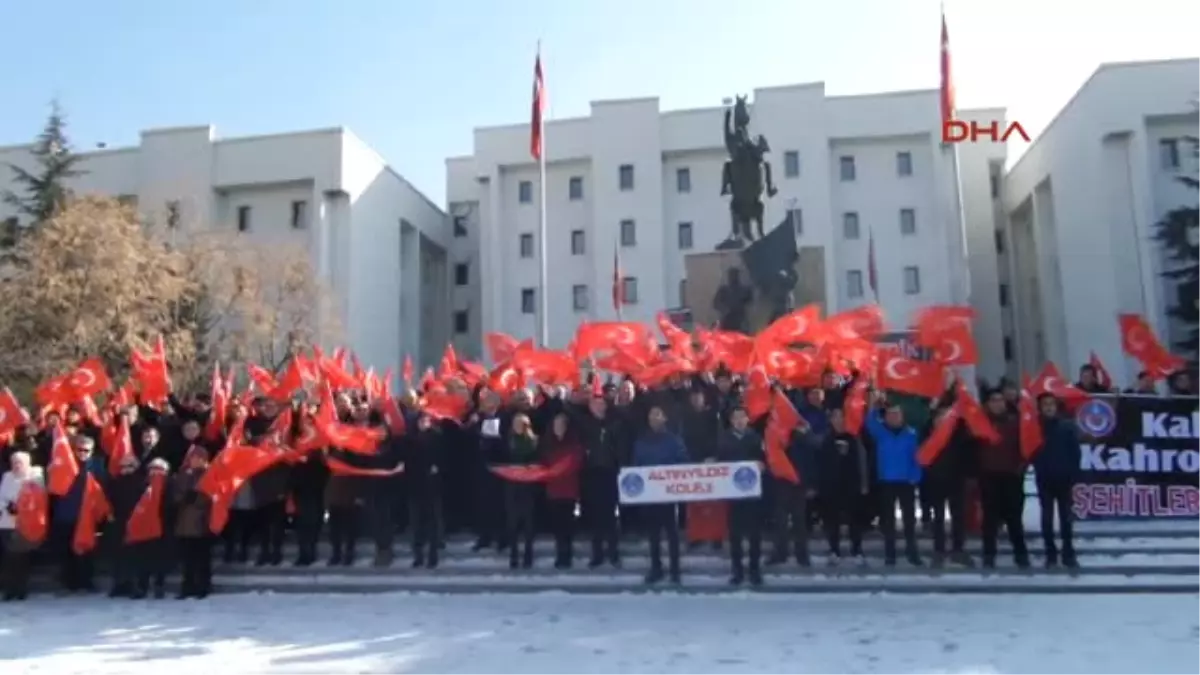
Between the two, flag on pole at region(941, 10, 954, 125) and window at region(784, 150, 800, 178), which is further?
window at region(784, 150, 800, 178)

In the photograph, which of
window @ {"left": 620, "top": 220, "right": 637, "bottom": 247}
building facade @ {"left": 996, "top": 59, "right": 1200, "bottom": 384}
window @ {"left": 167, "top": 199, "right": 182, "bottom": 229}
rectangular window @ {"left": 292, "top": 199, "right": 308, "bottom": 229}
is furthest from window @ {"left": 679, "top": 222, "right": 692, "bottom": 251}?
window @ {"left": 167, "top": 199, "right": 182, "bottom": 229}

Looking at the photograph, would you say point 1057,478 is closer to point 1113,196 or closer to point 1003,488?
point 1003,488

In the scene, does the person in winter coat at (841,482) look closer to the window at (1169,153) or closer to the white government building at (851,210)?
the white government building at (851,210)

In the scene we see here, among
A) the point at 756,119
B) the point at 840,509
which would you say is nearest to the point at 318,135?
the point at 756,119

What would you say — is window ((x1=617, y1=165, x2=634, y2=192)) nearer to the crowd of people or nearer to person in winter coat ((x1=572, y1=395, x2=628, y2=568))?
the crowd of people

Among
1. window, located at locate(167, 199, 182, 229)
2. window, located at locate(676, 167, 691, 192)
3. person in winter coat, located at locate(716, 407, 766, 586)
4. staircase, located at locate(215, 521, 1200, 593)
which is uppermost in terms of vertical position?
window, located at locate(676, 167, 691, 192)

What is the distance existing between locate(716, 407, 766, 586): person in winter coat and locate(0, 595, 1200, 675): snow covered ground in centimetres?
37

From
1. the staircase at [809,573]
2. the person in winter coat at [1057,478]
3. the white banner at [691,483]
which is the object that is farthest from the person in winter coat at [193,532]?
the person in winter coat at [1057,478]

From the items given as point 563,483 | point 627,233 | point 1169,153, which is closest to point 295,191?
point 627,233

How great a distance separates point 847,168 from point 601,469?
1599 inches

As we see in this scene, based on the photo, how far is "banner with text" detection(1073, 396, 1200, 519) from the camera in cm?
1268

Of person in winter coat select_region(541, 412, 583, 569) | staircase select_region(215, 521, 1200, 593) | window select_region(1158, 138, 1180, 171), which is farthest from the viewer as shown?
window select_region(1158, 138, 1180, 171)

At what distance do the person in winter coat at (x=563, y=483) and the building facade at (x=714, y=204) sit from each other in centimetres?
3679

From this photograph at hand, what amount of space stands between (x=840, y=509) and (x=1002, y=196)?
154 ft
